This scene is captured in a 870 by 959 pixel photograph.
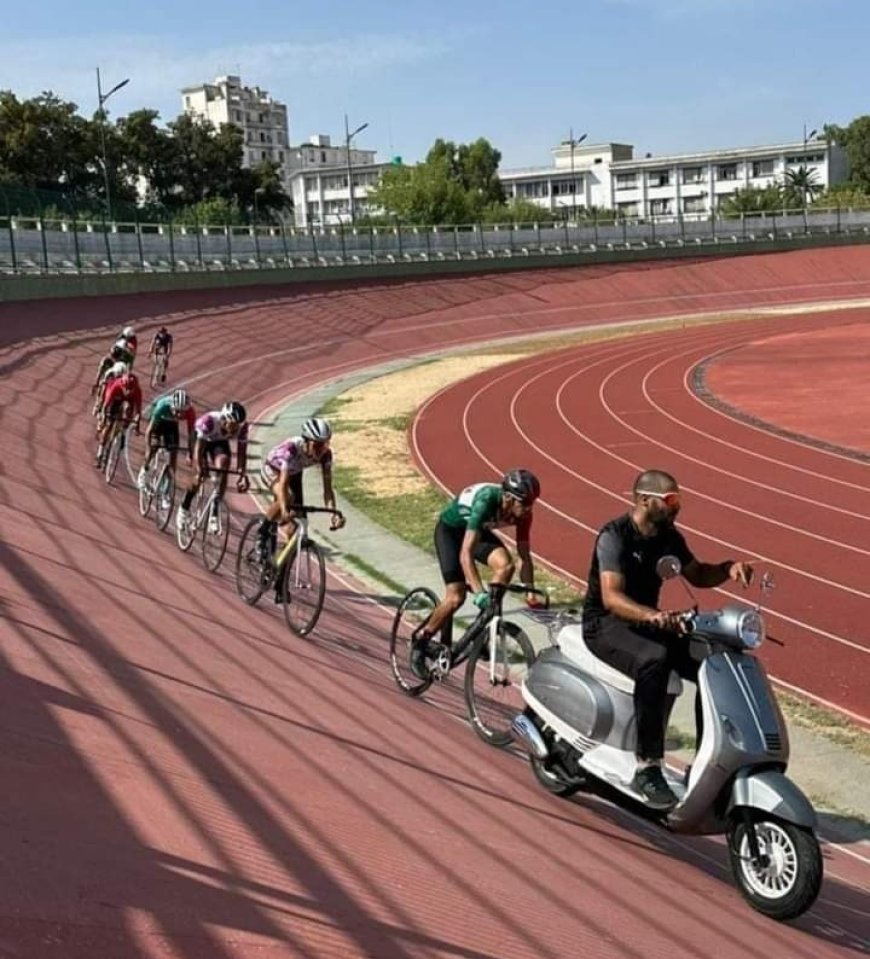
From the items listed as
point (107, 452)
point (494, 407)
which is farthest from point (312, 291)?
point (107, 452)

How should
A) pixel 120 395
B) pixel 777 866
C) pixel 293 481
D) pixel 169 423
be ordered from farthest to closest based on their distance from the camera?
pixel 120 395 < pixel 169 423 < pixel 293 481 < pixel 777 866

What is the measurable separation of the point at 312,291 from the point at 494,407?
21.0m

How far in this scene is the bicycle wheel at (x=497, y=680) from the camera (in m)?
6.98

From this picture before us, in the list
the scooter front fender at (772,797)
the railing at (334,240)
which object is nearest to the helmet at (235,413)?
the scooter front fender at (772,797)

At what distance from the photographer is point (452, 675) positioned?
8.27 metres

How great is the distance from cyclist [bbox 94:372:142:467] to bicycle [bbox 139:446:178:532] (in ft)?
6.60

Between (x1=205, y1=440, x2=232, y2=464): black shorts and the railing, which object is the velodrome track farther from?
the railing

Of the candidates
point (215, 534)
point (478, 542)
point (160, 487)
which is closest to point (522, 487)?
point (478, 542)

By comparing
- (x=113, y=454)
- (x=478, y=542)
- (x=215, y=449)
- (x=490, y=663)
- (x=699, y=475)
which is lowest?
(x=699, y=475)

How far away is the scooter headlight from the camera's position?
5.02 meters

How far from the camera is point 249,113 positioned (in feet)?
492

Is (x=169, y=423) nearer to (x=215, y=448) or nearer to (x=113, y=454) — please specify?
(x=215, y=448)

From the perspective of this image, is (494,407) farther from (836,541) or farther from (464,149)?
(464,149)

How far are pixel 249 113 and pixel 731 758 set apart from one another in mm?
155335
